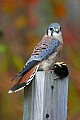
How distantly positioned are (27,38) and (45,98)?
228 inches

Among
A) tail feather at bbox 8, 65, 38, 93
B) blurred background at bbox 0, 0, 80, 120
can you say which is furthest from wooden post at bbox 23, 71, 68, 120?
blurred background at bbox 0, 0, 80, 120

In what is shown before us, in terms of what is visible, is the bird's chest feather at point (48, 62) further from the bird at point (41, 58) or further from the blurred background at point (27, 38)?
the blurred background at point (27, 38)

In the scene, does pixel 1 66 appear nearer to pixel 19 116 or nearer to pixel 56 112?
pixel 19 116

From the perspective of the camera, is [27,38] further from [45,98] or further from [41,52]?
[45,98]

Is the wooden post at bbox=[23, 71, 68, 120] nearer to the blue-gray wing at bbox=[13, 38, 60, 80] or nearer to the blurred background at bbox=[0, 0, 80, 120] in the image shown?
the blue-gray wing at bbox=[13, 38, 60, 80]

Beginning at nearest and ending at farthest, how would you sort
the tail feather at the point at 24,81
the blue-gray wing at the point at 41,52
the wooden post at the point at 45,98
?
the wooden post at the point at 45,98 < the tail feather at the point at 24,81 < the blue-gray wing at the point at 41,52

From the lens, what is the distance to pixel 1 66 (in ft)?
22.5

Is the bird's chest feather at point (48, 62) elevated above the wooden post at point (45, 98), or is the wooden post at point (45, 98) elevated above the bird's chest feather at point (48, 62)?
the bird's chest feather at point (48, 62)

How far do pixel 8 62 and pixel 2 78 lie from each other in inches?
13.2

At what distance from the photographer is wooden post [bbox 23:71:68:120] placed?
11.7 ft

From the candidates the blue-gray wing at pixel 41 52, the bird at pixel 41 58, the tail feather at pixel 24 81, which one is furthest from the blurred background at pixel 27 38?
the tail feather at pixel 24 81

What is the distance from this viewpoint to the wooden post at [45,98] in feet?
11.7

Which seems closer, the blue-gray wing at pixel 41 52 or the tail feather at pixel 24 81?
the tail feather at pixel 24 81

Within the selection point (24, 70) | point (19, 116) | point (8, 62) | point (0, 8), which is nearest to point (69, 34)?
point (8, 62)
